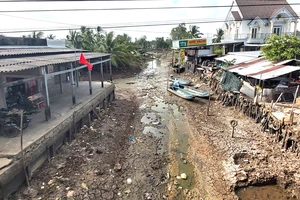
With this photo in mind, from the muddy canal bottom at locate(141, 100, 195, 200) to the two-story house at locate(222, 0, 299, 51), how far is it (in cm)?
1718

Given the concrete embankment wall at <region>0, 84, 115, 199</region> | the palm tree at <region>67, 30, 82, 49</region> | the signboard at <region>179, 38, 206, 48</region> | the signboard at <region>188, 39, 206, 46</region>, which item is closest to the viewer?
the concrete embankment wall at <region>0, 84, 115, 199</region>

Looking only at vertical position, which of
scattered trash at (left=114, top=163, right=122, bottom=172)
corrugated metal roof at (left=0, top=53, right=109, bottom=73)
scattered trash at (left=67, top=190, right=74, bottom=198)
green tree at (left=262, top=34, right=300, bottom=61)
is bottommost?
scattered trash at (left=114, top=163, right=122, bottom=172)

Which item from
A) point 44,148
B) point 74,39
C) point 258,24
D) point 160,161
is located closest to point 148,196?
point 160,161

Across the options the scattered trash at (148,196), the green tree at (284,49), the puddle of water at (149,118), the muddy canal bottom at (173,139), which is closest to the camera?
the scattered trash at (148,196)

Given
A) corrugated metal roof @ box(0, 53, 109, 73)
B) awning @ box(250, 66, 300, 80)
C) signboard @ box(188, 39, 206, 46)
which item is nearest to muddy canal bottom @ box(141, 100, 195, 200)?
awning @ box(250, 66, 300, 80)

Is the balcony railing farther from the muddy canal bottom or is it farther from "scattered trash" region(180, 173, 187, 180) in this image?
"scattered trash" region(180, 173, 187, 180)

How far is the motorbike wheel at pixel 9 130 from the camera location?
765 centimetres

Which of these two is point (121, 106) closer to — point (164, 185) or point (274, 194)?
point (164, 185)

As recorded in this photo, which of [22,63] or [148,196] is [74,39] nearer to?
[22,63]

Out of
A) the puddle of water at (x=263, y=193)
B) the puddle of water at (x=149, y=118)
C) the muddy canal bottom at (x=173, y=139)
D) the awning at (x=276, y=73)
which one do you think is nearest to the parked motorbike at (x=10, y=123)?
the muddy canal bottom at (x=173, y=139)

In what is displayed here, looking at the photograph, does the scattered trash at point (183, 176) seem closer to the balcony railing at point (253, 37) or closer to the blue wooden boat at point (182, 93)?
the blue wooden boat at point (182, 93)

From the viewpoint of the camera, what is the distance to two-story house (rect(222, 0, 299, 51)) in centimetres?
2727

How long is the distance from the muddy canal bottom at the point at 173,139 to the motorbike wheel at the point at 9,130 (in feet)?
19.3

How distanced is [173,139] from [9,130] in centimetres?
730
